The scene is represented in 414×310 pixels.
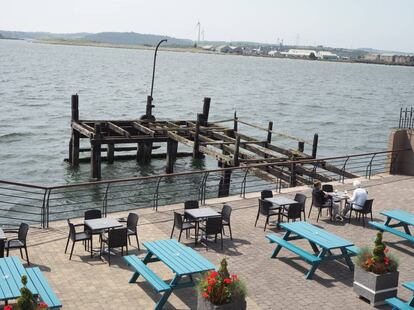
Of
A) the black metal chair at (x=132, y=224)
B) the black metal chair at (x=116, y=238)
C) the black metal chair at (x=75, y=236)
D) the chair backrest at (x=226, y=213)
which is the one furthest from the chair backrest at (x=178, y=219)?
the black metal chair at (x=75, y=236)

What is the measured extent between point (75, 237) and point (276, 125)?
151 feet

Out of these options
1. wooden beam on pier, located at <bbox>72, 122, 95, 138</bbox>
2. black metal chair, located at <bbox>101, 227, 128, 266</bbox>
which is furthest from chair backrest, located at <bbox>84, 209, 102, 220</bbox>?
wooden beam on pier, located at <bbox>72, 122, 95, 138</bbox>

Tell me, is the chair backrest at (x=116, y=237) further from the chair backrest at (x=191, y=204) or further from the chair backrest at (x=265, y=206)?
the chair backrest at (x=265, y=206)

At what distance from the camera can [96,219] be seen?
12586mm

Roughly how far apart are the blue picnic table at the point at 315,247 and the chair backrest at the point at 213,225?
1.16 m

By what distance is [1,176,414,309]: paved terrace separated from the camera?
10.2 metres

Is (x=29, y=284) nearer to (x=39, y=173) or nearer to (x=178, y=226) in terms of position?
(x=178, y=226)

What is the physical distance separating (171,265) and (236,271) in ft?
7.50

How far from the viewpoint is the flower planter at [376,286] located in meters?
10.2

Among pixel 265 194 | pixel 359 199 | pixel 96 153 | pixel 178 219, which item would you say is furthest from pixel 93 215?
pixel 96 153

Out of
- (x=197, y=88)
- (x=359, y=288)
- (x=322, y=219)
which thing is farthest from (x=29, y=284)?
(x=197, y=88)

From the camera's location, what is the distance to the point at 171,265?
978cm

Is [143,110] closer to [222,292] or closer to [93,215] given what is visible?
[93,215]

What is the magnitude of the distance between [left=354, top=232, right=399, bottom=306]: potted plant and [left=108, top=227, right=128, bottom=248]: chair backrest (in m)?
4.70
